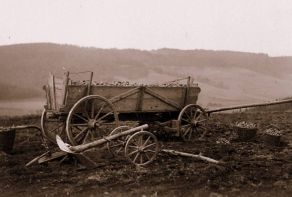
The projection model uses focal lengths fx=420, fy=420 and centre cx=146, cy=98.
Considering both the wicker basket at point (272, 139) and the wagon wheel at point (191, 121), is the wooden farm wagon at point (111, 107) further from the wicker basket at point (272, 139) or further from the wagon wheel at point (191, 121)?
the wicker basket at point (272, 139)

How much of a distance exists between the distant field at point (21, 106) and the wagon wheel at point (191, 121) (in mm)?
10742

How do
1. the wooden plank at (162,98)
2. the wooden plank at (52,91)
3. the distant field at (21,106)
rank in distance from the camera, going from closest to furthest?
1. the wooden plank at (52,91)
2. the wooden plank at (162,98)
3. the distant field at (21,106)

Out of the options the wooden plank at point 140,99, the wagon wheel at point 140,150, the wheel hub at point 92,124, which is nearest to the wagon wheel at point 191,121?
the wooden plank at point 140,99

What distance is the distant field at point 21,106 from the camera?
20344 mm

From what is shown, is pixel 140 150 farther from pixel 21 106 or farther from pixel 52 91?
pixel 21 106

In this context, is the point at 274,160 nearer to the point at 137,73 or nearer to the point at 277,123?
the point at 277,123

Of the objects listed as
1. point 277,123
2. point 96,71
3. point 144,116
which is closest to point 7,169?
point 144,116

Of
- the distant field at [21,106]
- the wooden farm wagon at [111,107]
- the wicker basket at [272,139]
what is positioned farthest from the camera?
the distant field at [21,106]

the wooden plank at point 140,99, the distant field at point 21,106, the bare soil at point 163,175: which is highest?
the wooden plank at point 140,99

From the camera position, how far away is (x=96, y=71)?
1228 inches

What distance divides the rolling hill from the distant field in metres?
0.90

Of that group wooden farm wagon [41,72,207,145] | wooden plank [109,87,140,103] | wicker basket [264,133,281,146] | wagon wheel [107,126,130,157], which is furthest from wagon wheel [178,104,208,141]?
wagon wheel [107,126,130,157]

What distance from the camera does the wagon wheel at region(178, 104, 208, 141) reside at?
34.9 ft

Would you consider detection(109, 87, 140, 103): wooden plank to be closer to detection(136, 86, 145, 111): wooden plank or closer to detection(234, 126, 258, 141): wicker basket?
detection(136, 86, 145, 111): wooden plank
